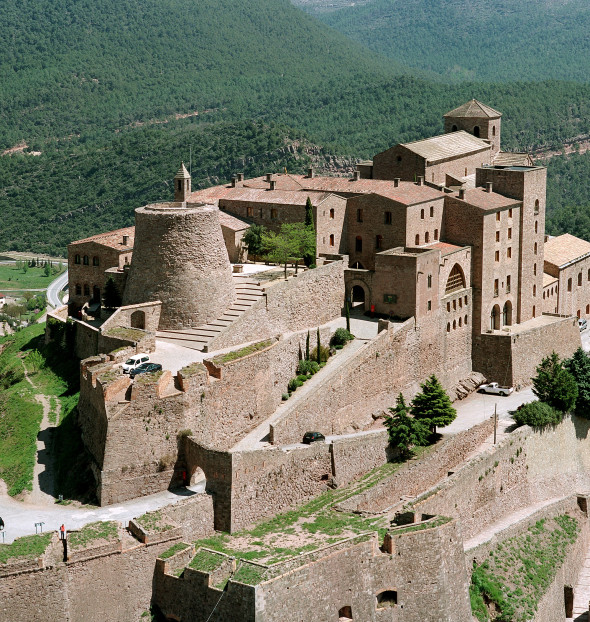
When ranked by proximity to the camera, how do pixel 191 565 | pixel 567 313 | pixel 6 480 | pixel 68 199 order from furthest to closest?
pixel 68 199 < pixel 567 313 < pixel 6 480 < pixel 191 565

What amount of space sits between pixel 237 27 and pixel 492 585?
445ft

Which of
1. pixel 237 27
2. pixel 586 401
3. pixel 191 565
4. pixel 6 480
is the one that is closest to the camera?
pixel 191 565

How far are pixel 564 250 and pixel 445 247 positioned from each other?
47.4 ft

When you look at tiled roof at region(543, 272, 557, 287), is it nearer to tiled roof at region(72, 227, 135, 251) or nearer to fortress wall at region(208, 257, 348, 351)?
fortress wall at region(208, 257, 348, 351)

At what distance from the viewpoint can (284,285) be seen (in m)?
51.1

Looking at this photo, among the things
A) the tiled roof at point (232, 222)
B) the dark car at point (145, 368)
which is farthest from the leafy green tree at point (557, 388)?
the dark car at point (145, 368)

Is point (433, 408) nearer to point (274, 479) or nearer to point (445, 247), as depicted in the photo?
Result: point (445, 247)

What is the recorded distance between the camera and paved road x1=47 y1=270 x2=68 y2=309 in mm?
92500

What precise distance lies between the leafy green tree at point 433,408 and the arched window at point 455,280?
25.2 ft

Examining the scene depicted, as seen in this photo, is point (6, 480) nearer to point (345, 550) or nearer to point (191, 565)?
point (191, 565)

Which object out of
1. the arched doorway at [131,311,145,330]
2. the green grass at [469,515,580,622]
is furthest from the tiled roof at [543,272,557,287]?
the arched doorway at [131,311,145,330]

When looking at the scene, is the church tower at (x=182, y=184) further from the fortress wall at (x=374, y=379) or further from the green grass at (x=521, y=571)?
the green grass at (x=521, y=571)

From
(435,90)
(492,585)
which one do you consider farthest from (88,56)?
(492,585)

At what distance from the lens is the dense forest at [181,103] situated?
104812mm
